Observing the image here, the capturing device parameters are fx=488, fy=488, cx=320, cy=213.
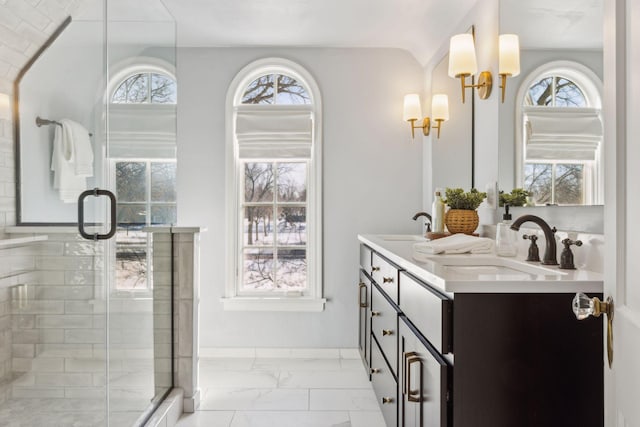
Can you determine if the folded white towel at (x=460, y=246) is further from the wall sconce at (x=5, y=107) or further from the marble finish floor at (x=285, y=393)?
the wall sconce at (x=5, y=107)

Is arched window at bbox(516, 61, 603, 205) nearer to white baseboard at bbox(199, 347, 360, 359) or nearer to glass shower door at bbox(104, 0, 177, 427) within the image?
glass shower door at bbox(104, 0, 177, 427)

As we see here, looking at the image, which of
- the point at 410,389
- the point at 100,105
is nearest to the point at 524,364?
the point at 410,389

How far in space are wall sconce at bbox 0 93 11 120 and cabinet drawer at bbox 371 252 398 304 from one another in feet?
4.84

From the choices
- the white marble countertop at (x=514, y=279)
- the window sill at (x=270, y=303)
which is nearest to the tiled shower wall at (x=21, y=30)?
the white marble countertop at (x=514, y=279)

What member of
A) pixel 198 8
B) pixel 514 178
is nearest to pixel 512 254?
pixel 514 178

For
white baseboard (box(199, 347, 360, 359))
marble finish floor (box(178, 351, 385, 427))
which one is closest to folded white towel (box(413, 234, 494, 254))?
marble finish floor (box(178, 351, 385, 427))

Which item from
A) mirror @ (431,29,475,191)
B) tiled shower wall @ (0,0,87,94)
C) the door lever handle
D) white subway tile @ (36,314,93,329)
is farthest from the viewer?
mirror @ (431,29,475,191)

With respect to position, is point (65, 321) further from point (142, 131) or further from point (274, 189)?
point (274, 189)

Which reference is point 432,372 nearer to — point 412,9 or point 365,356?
point 365,356

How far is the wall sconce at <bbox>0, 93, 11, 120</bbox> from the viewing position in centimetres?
125

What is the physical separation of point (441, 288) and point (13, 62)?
130 cm

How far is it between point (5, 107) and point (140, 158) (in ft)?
3.11

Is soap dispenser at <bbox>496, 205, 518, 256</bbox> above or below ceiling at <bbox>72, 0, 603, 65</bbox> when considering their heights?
below

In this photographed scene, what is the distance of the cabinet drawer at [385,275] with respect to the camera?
210 centimetres
